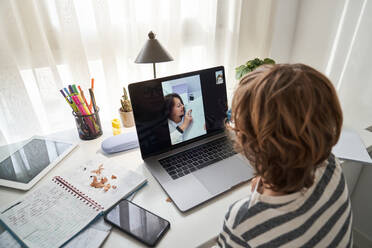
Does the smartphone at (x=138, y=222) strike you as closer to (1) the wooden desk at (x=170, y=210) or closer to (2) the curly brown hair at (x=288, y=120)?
(1) the wooden desk at (x=170, y=210)

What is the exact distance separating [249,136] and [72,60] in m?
0.88

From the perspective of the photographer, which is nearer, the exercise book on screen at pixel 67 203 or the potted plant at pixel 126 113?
the exercise book on screen at pixel 67 203

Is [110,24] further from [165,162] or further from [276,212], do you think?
[276,212]

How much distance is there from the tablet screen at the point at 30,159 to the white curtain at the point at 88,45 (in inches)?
8.0

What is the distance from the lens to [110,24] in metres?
1.03

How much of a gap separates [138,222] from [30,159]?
0.50 metres

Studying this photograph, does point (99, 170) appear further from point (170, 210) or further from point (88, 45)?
point (88, 45)

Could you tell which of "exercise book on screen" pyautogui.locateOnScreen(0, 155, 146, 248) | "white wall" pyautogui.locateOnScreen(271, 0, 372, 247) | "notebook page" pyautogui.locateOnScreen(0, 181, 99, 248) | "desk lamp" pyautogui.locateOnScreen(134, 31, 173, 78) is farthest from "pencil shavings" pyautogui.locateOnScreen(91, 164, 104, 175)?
"white wall" pyautogui.locateOnScreen(271, 0, 372, 247)

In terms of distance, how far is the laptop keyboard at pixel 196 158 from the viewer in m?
0.73

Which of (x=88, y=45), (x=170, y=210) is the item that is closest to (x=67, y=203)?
(x=170, y=210)

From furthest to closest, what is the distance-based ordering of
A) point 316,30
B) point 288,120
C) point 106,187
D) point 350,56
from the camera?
1. point 316,30
2. point 350,56
3. point 106,187
4. point 288,120

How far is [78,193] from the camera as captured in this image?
2.10 feet

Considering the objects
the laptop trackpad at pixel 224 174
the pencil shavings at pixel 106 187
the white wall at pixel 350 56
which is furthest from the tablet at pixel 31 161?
the white wall at pixel 350 56

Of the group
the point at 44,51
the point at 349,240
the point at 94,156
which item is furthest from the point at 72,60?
the point at 349,240
